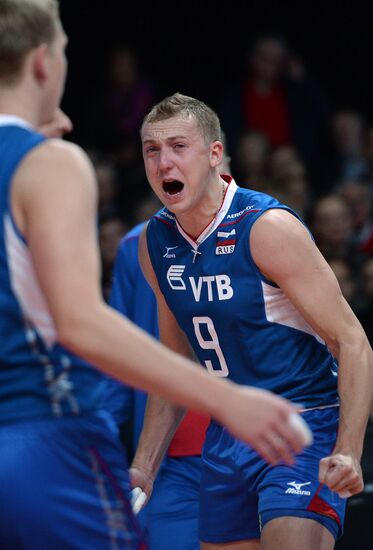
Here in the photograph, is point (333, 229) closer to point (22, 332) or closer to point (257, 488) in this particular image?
point (257, 488)

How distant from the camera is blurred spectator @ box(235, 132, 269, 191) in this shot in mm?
8711

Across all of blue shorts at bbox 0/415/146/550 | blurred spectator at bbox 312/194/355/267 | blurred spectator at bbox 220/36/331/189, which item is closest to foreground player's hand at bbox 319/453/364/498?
blue shorts at bbox 0/415/146/550

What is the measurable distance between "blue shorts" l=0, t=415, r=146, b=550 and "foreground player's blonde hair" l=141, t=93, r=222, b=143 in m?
1.89

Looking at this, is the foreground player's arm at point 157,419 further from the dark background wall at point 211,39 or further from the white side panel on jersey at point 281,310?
the dark background wall at point 211,39

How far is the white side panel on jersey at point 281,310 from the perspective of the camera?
395 centimetres

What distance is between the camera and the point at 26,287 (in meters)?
2.65

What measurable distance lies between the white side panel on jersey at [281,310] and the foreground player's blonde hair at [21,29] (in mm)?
1502

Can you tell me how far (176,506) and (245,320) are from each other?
4.80 ft

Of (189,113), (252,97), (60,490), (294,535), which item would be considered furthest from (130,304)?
(252,97)

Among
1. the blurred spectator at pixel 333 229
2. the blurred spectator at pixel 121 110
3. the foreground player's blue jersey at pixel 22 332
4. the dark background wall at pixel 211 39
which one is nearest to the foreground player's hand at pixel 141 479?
the foreground player's blue jersey at pixel 22 332

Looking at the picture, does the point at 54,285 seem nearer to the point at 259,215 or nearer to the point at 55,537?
the point at 55,537

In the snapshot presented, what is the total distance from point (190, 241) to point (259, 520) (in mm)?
1059

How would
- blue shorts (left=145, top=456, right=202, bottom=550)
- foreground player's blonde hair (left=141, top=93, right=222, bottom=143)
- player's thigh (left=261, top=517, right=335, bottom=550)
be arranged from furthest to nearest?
blue shorts (left=145, top=456, right=202, bottom=550) → foreground player's blonde hair (left=141, top=93, right=222, bottom=143) → player's thigh (left=261, top=517, right=335, bottom=550)

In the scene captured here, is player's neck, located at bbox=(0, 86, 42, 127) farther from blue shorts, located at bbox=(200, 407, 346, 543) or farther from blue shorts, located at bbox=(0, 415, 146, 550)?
blue shorts, located at bbox=(200, 407, 346, 543)
